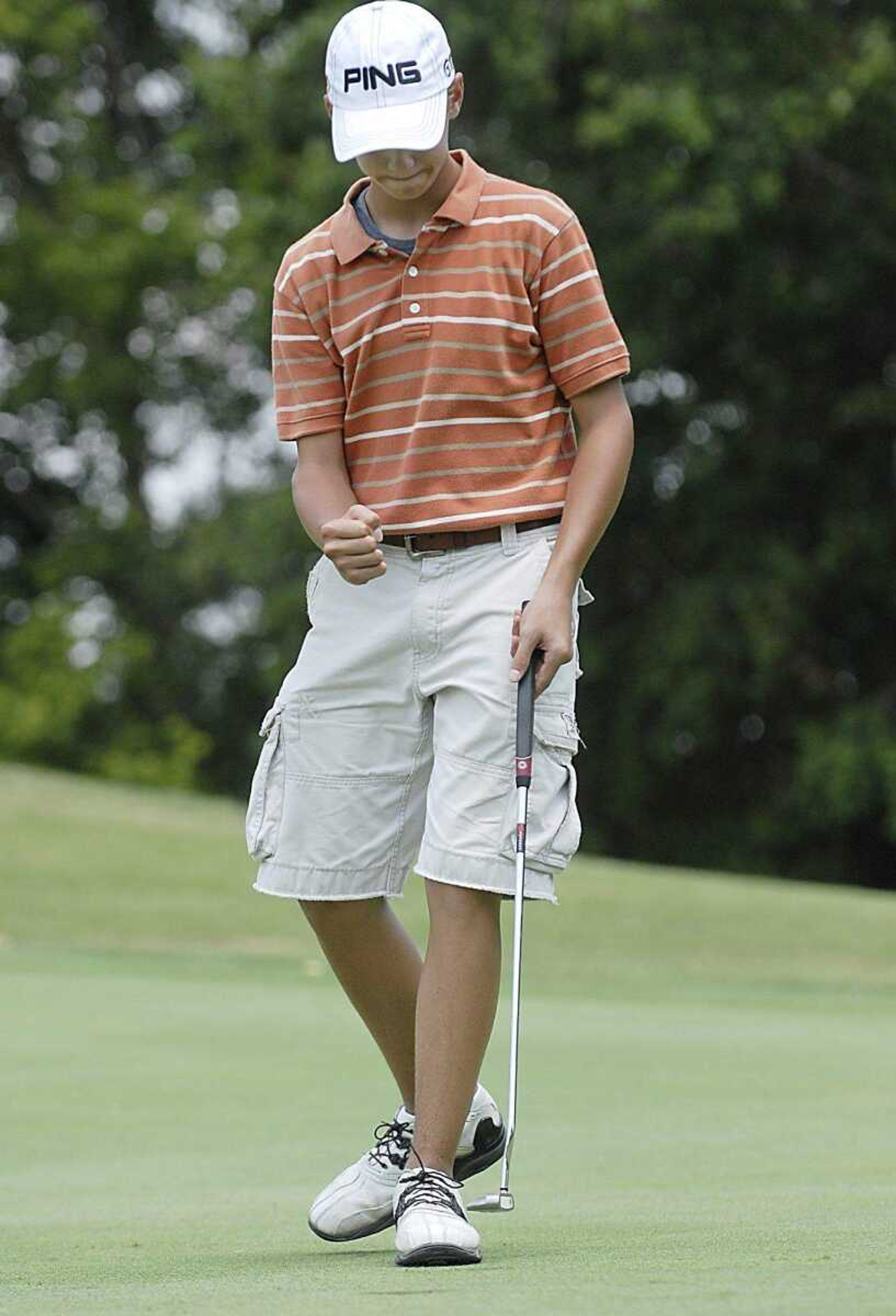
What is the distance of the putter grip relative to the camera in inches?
131

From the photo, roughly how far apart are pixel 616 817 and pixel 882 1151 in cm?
1876

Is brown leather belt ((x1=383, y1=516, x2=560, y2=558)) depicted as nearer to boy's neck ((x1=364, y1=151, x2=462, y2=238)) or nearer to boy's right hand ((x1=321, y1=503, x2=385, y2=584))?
boy's right hand ((x1=321, y1=503, x2=385, y2=584))

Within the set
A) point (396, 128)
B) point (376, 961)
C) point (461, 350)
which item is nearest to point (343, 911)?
point (376, 961)

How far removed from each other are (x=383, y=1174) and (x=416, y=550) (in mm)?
972

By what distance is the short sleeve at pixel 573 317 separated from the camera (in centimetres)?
340

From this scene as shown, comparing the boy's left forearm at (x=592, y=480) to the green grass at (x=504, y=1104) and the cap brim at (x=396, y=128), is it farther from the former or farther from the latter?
the green grass at (x=504, y=1104)

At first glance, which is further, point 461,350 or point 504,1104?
point 504,1104

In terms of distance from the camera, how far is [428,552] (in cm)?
348

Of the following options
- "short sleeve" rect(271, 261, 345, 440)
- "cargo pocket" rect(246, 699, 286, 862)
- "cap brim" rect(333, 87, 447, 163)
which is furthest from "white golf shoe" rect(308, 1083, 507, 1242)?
"cap brim" rect(333, 87, 447, 163)

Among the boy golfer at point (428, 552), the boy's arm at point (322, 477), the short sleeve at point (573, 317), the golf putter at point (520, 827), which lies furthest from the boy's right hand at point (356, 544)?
the short sleeve at point (573, 317)

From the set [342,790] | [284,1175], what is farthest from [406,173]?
[284,1175]

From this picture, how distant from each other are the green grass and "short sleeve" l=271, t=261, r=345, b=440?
126 cm

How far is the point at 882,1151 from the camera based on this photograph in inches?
177

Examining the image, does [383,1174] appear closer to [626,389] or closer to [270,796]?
[270,796]
